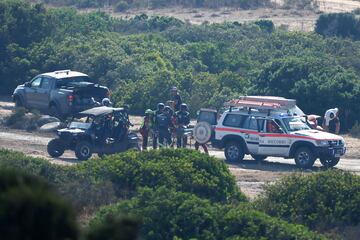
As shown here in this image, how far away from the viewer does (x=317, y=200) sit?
1739 centimetres

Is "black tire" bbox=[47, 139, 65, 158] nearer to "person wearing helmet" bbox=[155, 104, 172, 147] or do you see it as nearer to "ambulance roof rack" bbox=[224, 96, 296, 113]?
"person wearing helmet" bbox=[155, 104, 172, 147]

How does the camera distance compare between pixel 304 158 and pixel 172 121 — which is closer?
pixel 304 158

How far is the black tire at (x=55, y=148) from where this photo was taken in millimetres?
27453

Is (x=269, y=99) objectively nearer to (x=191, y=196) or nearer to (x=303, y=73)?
(x=303, y=73)

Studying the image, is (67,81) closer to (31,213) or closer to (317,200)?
(317,200)

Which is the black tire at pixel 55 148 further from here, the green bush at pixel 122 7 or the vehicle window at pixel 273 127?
the green bush at pixel 122 7

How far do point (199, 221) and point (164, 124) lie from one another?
1248cm

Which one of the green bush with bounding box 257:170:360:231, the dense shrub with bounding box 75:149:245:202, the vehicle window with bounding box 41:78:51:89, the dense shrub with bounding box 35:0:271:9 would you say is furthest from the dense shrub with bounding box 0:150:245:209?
the dense shrub with bounding box 35:0:271:9

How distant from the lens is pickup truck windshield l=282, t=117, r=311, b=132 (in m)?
26.7

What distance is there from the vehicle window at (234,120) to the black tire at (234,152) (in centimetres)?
47

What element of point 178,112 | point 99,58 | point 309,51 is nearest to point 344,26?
point 309,51

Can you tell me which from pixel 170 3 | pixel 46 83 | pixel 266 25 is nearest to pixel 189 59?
pixel 46 83

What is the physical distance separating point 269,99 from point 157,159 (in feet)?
27.2

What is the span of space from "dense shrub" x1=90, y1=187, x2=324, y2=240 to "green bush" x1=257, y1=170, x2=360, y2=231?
1398 millimetres
